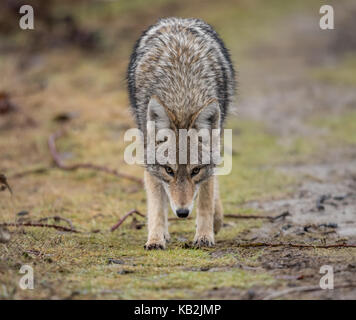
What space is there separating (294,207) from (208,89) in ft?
9.12

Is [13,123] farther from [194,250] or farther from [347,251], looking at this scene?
[347,251]

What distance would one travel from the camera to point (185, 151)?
6055 millimetres

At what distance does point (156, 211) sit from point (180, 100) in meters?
1.40

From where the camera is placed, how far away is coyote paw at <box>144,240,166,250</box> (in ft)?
21.5

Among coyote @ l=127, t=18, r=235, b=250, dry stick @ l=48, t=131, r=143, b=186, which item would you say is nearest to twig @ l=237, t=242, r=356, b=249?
coyote @ l=127, t=18, r=235, b=250

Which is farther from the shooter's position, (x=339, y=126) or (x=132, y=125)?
(x=339, y=126)

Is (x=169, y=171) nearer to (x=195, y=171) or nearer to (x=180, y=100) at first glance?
(x=195, y=171)

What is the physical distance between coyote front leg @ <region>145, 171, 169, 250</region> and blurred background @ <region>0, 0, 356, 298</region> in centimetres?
25

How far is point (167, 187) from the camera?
6316 mm

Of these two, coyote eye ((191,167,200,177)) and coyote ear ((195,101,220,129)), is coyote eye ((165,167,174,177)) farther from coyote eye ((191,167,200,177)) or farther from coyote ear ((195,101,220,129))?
coyote ear ((195,101,220,129))

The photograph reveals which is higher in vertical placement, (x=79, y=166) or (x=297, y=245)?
(x=79, y=166)

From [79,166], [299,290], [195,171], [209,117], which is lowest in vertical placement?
[299,290]

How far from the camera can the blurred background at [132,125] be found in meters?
6.74

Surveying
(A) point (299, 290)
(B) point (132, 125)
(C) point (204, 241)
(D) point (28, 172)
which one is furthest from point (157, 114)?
(B) point (132, 125)
